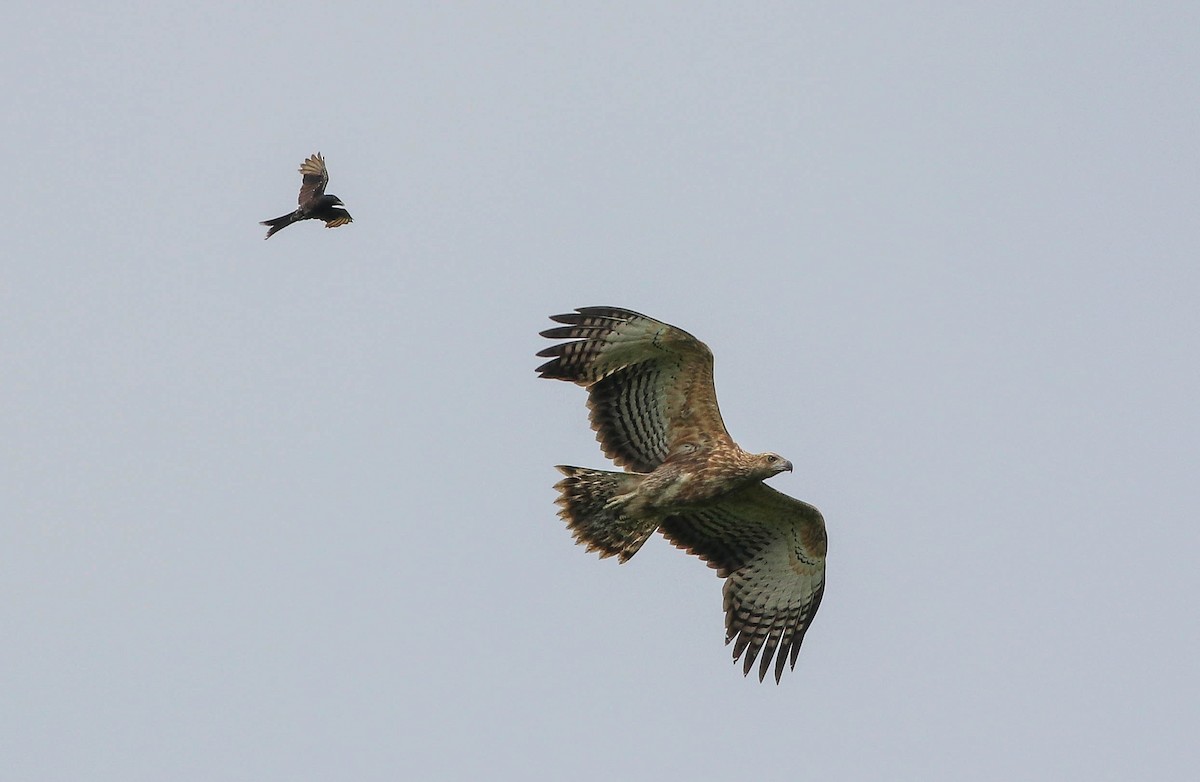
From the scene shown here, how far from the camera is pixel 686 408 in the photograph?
1489 cm

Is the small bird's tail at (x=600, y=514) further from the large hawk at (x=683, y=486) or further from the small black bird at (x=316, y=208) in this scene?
the small black bird at (x=316, y=208)

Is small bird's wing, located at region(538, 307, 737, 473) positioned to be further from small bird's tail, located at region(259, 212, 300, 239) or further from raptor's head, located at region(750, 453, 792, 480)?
small bird's tail, located at region(259, 212, 300, 239)

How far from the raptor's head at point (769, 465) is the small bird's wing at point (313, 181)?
21.0ft

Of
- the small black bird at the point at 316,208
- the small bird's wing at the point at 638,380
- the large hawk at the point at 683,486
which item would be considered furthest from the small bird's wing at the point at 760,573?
the small black bird at the point at 316,208

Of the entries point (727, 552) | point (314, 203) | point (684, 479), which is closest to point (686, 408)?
point (684, 479)

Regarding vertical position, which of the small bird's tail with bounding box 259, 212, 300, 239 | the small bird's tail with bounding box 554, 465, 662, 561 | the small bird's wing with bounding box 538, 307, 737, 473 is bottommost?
the small bird's tail with bounding box 554, 465, 662, 561

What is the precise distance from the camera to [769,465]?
47.6 feet

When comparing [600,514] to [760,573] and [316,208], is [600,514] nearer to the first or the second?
[760,573]

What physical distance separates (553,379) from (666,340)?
1058mm

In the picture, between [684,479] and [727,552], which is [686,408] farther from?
[727,552]

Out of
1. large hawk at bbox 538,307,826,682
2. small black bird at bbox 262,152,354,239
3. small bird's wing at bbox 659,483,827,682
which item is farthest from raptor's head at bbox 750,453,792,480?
small black bird at bbox 262,152,354,239

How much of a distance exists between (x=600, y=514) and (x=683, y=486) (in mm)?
888

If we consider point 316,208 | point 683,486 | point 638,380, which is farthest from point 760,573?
point 316,208

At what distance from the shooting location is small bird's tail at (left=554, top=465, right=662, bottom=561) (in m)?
15.0
